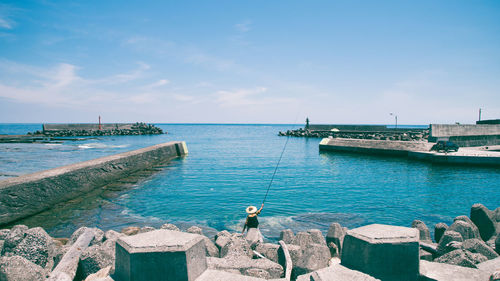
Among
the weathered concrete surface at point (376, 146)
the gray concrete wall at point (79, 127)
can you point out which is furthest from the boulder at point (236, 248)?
the gray concrete wall at point (79, 127)

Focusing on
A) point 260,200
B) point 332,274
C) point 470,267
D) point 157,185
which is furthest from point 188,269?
point 157,185

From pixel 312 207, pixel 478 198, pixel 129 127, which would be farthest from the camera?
pixel 129 127

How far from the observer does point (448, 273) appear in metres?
3.34

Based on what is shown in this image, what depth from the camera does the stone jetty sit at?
9.32 feet

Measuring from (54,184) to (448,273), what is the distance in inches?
412

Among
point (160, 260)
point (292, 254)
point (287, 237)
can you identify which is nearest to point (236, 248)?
point (292, 254)

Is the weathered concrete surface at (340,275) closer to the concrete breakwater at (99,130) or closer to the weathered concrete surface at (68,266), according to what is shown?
the weathered concrete surface at (68,266)

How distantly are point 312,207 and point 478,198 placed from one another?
7396mm

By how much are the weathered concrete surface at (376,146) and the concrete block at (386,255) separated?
25.1 metres

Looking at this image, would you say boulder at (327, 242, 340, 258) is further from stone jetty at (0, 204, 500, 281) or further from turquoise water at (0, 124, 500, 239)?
turquoise water at (0, 124, 500, 239)

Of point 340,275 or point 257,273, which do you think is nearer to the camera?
point 340,275

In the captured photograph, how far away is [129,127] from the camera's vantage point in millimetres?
75562

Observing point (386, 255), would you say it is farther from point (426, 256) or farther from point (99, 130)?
point (99, 130)

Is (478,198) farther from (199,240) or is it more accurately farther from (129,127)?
(129,127)
